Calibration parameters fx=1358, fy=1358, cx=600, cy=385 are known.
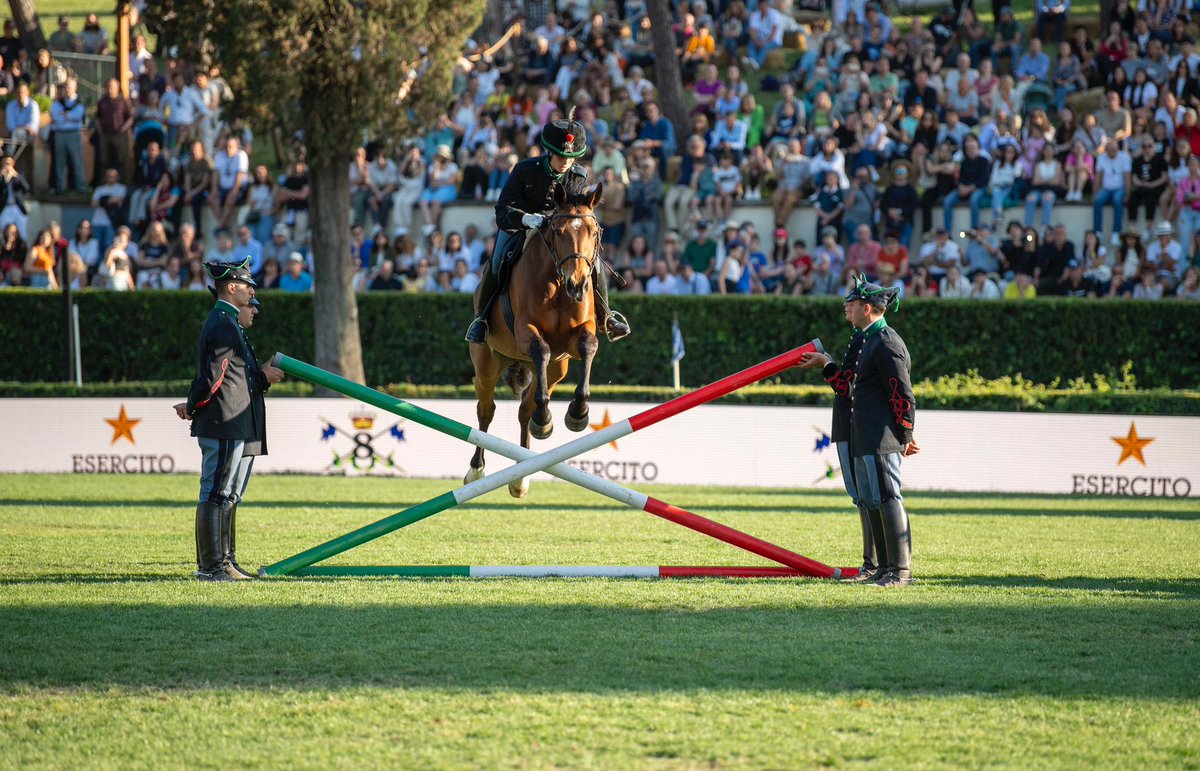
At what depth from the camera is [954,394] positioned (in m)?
17.9

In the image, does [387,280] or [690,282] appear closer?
[690,282]

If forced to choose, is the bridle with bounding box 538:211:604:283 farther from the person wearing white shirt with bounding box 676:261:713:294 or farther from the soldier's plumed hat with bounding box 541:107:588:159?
the person wearing white shirt with bounding box 676:261:713:294

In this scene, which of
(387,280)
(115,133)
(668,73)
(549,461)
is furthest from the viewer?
(668,73)

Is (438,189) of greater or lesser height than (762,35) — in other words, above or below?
below

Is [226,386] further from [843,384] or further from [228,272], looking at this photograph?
[843,384]

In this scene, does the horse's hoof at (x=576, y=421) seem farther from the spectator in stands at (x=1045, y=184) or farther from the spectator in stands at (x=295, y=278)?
the spectator in stands at (x=295, y=278)

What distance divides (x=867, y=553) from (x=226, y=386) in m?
4.54

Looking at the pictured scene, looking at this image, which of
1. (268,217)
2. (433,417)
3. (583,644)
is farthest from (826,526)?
(268,217)

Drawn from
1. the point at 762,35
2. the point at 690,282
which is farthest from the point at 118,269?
the point at 762,35

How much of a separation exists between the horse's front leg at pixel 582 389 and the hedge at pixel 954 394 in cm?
861

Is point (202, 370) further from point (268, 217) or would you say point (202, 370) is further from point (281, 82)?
point (268, 217)

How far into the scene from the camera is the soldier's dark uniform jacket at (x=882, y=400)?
29.7 feet

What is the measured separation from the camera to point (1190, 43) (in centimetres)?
2383

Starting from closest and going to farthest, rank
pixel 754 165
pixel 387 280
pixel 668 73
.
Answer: pixel 387 280, pixel 754 165, pixel 668 73
